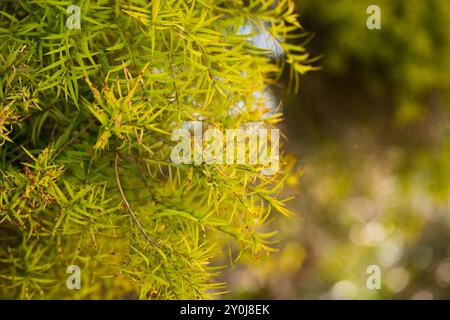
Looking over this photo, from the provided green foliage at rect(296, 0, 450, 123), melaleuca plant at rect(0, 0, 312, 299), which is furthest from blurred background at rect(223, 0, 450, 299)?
melaleuca plant at rect(0, 0, 312, 299)

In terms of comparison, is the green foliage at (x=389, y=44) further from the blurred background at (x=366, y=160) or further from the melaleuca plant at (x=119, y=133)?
the melaleuca plant at (x=119, y=133)

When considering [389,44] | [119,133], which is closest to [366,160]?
[389,44]

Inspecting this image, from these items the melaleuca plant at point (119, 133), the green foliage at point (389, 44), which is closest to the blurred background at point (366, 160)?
the green foliage at point (389, 44)

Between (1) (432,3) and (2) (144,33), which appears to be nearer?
(2) (144,33)

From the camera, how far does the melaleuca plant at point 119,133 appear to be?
0.50 metres

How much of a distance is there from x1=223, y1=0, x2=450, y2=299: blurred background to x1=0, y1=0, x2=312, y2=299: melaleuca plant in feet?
1.70

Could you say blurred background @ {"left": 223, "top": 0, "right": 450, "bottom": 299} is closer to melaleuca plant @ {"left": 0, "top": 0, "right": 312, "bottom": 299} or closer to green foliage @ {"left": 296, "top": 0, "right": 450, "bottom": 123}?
green foliage @ {"left": 296, "top": 0, "right": 450, "bottom": 123}

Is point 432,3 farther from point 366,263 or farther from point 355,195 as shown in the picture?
point 366,263

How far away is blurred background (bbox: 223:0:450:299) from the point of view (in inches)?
47.8

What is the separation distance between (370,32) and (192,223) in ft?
2.66

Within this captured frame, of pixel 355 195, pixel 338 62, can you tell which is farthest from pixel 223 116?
pixel 355 195

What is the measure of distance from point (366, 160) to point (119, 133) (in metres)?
1.05

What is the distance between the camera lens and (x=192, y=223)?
0.54 meters

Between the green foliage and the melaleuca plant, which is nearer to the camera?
the melaleuca plant
